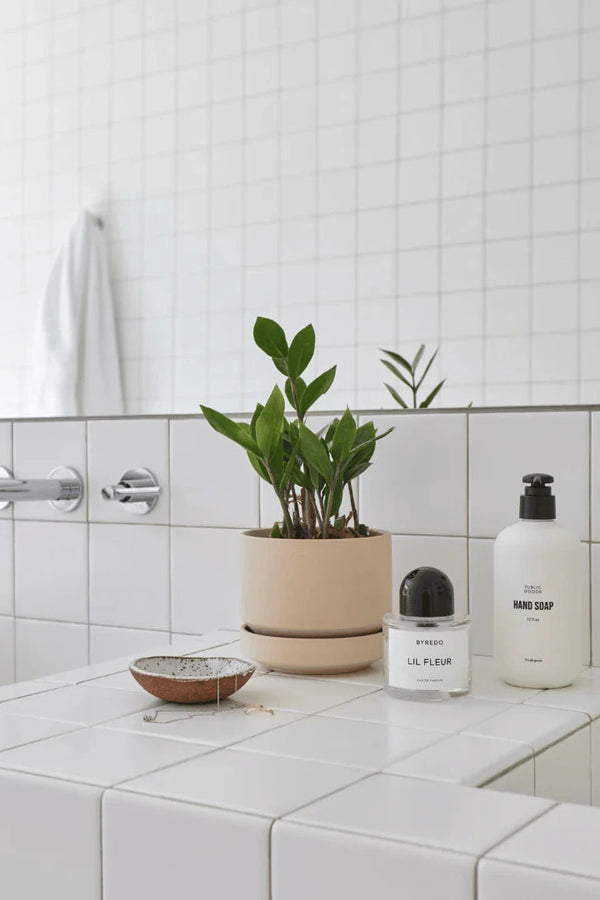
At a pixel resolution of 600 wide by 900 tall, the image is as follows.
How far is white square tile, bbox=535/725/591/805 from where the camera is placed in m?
0.86

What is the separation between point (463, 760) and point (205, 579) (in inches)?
27.4

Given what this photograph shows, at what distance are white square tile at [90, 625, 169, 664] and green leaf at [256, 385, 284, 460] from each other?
19.5 inches

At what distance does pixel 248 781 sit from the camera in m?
0.75

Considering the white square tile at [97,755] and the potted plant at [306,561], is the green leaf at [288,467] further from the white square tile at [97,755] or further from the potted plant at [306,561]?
the white square tile at [97,755]

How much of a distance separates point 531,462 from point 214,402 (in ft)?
1.48

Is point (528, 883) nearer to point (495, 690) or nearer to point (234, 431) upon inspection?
point (495, 690)

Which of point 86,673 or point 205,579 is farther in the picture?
point 205,579

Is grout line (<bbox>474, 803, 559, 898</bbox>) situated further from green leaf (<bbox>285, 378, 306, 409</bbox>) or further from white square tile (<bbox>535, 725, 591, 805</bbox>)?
green leaf (<bbox>285, 378, 306, 409</bbox>)

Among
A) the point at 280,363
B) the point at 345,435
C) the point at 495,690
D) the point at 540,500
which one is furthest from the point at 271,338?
the point at 495,690

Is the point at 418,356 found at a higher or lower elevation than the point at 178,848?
higher

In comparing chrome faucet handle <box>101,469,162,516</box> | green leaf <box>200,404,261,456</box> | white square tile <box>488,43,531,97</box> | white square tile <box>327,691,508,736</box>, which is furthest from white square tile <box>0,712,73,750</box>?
white square tile <box>488,43,531,97</box>

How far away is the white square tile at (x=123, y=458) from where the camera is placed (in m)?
1.47

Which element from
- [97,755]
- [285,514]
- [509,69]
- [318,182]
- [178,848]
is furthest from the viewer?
[318,182]

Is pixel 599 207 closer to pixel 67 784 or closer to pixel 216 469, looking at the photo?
pixel 216 469
